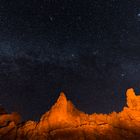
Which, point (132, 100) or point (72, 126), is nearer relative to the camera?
point (72, 126)

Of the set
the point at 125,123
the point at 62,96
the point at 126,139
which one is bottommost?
the point at 126,139

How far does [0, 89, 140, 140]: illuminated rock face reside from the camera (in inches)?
1676

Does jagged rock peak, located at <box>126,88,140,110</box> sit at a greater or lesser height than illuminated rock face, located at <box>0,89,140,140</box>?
greater

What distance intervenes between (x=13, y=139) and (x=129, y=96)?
2215 centimetres

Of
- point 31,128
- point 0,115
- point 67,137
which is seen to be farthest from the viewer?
point 0,115

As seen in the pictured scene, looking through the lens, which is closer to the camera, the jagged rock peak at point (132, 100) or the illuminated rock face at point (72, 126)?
the illuminated rock face at point (72, 126)

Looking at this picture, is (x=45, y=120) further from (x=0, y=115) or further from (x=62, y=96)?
(x=0, y=115)

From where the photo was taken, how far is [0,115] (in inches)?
1879

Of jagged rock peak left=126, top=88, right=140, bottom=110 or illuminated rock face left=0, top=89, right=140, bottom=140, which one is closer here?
illuminated rock face left=0, top=89, right=140, bottom=140

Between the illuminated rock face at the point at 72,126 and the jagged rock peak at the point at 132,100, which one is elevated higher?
the jagged rock peak at the point at 132,100

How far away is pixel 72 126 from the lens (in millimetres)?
44156

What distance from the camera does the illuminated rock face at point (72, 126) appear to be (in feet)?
140

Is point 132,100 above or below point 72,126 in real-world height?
above

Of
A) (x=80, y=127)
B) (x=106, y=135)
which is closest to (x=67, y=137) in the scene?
(x=80, y=127)
